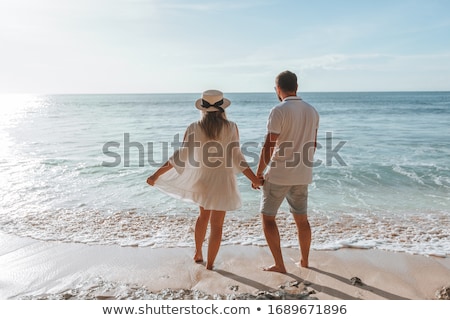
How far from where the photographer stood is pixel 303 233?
3.86 m

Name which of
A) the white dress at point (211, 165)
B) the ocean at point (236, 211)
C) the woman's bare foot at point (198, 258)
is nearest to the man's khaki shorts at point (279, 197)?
the white dress at point (211, 165)

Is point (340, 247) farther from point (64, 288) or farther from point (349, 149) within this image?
point (349, 149)

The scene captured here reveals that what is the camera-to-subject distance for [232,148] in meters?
3.62

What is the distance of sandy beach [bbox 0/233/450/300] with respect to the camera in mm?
3407

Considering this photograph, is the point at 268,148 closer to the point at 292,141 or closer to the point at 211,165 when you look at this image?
the point at 292,141

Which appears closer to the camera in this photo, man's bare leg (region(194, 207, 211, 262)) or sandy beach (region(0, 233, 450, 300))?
sandy beach (region(0, 233, 450, 300))

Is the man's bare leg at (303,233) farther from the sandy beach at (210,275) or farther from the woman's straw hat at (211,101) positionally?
the woman's straw hat at (211,101)

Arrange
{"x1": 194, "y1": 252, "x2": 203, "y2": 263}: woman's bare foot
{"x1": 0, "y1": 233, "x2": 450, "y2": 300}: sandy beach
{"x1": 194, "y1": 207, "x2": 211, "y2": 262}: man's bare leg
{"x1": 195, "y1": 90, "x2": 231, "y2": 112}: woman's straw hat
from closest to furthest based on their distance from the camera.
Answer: {"x1": 0, "y1": 233, "x2": 450, "y2": 300}: sandy beach, {"x1": 195, "y1": 90, "x2": 231, "y2": 112}: woman's straw hat, {"x1": 194, "y1": 207, "x2": 211, "y2": 262}: man's bare leg, {"x1": 194, "y1": 252, "x2": 203, "y2": 263}: woman's bare foot

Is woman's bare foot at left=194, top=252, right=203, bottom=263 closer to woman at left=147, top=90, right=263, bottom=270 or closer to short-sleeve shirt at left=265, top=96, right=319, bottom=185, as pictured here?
woman at left=147, top=90, right=263, bottom=270

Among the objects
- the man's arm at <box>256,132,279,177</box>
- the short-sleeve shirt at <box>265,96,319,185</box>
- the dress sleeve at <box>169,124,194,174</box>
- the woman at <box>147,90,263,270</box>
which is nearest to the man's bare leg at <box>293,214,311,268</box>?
the short-sleeve shirt at <box>265,96,319,185</box>

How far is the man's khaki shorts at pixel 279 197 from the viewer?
362 cm

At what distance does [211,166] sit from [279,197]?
74cm

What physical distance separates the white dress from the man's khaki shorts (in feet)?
0.97

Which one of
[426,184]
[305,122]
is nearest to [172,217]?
[305,122]
